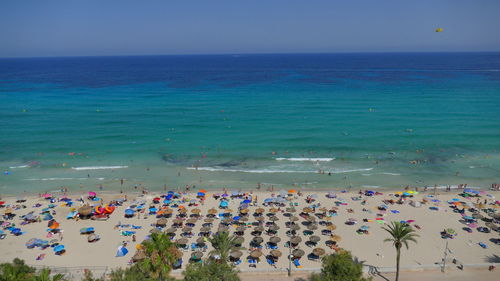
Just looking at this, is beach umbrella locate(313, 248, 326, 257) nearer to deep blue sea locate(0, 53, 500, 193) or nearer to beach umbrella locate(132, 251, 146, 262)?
beach umbrella locate(132, 251, 146, 262)

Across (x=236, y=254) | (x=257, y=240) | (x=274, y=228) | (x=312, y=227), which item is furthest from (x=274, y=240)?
(x=312, y=227)

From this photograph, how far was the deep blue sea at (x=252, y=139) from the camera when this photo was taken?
48.8 metres

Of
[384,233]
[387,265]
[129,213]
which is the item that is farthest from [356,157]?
[129,213]

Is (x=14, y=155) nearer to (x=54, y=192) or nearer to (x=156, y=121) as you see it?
(x=54, y=192)

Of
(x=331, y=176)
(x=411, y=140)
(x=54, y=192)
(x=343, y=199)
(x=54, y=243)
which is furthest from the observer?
(x=411, y=140)

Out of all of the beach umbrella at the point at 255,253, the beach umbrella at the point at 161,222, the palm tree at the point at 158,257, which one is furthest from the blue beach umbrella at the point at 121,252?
the beach umbrella at the point at 255,253

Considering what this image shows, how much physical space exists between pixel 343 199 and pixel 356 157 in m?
16.2

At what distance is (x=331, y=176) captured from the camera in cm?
4881

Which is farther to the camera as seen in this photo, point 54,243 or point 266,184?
point 266,184

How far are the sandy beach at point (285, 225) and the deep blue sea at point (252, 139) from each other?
5327mm

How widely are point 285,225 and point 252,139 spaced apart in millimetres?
30325

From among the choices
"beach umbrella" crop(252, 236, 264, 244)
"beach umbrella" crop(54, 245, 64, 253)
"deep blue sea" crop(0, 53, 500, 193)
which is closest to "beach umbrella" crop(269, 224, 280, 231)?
"beach umbrella" crop(252, 236, 264, 244)

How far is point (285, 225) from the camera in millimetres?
34938

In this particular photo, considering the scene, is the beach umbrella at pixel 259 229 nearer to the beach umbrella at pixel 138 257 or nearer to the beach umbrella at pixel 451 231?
the beach umbrella at pixel 138 257
